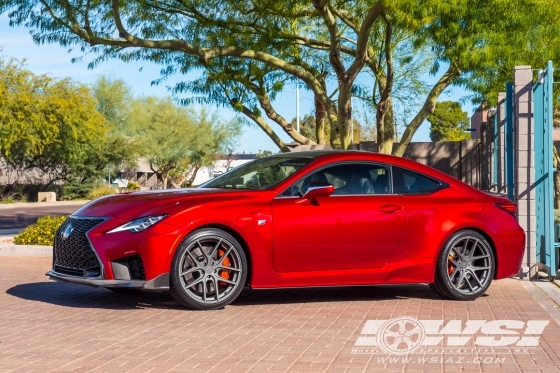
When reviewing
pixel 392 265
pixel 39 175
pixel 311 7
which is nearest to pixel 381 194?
pixel 392 265

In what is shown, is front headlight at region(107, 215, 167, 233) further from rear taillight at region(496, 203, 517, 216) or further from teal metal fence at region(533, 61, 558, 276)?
teal metal fence at region(533, 61, 558, 276)

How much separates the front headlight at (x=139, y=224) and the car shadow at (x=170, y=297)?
35.9 inches

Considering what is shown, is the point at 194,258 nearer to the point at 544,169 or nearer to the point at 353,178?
the point at 353,178

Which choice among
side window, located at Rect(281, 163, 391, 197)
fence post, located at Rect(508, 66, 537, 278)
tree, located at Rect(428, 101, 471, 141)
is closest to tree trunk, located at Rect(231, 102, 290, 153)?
fence post, located at Rect(508, 66, 537, 278)

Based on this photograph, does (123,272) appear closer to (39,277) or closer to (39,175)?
(39,277)

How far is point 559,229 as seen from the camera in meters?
11.8

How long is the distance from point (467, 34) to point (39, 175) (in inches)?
1799

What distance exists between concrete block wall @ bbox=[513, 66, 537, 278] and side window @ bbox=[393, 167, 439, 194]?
7.46 ft

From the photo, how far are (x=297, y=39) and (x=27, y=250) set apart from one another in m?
9.13

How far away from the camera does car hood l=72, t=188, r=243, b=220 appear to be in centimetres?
882

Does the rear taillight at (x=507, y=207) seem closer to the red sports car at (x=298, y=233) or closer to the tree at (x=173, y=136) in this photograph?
the red sports car at (x=298, y=233)

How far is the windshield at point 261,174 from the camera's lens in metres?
9.50

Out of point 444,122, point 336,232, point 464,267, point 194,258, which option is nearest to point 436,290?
point 464,267

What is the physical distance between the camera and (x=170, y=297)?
9859 millimetres
